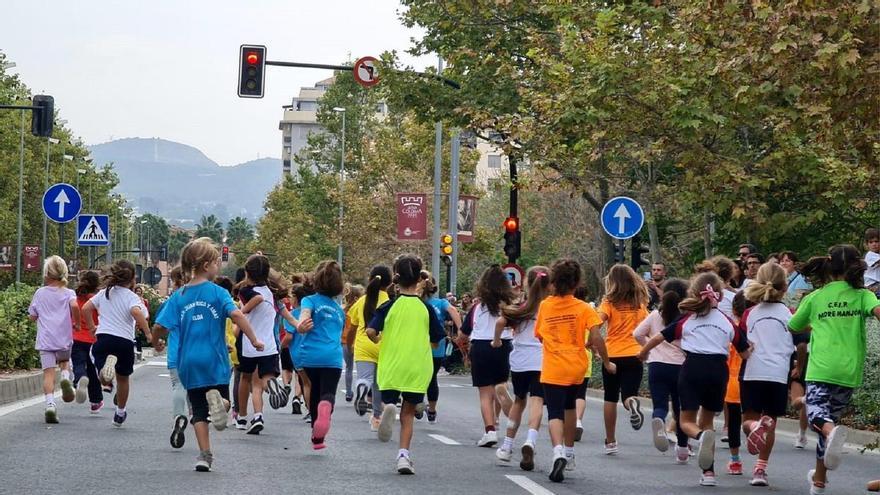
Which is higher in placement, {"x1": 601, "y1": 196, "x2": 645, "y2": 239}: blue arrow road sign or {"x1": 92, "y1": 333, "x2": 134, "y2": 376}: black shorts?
{"x1": 601, "y1": 196, "x2": 645, "y2": 239}: blue arrow road sign

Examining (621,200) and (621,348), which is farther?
(621,200)

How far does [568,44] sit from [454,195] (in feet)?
56.1

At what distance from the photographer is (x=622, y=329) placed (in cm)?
1438

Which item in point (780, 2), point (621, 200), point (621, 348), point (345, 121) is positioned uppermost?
point (345, 121)

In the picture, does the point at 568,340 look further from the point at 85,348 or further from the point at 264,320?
the point at 85,348

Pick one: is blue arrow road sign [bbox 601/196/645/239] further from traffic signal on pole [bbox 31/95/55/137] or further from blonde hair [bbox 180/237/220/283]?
traffic signal on pole [bbox 31/95/55/137]

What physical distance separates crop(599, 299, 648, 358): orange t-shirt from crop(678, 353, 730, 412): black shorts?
2558 mm

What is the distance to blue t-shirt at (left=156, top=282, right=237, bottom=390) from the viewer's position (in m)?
11.3

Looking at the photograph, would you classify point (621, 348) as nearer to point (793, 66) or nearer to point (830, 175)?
point (793, 66)

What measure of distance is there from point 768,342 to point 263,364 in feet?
Result: 19.0

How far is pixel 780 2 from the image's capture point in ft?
46.2

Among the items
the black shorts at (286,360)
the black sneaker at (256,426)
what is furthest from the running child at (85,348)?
the black shorts at (286,360)

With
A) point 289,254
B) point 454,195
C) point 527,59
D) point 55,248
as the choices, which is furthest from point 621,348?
point 289,254

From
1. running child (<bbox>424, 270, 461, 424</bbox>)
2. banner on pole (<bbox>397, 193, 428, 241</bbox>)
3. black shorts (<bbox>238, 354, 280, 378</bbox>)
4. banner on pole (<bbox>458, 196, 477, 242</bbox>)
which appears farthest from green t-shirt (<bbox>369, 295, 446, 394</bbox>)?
banner on pole (<bbox>397, 193, 428, 241</bbox>)
